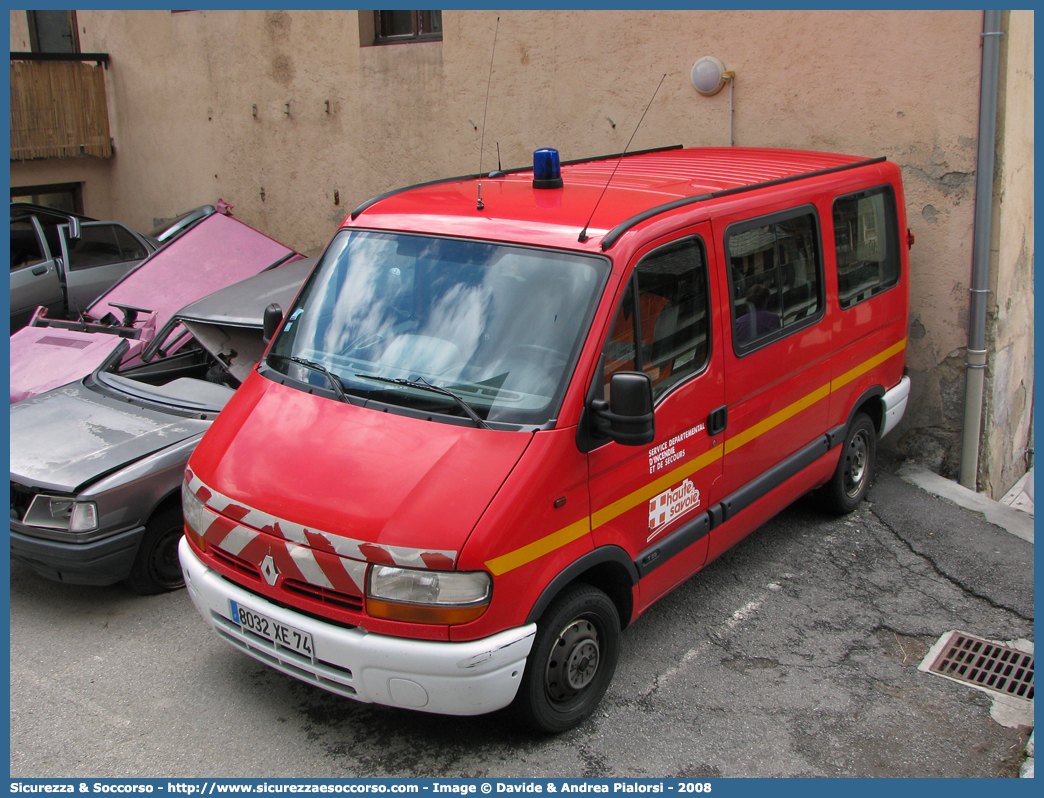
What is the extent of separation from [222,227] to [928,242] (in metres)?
5.61

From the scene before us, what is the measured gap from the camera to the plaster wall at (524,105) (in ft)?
21.4

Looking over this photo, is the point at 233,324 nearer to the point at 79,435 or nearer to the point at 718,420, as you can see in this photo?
the point at 79,435

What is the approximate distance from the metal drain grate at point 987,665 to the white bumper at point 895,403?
5.79 ft

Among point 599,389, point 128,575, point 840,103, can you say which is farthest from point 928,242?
point 128,575

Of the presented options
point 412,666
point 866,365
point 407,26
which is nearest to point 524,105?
point 407,26

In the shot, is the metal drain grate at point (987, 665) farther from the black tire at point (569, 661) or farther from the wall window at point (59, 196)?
the wall window at point (59, 196)

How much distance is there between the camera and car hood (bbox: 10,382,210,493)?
184 inches

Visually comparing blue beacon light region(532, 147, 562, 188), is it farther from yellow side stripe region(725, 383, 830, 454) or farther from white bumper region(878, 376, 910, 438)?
white bumper region(878, 376, 910, 438)

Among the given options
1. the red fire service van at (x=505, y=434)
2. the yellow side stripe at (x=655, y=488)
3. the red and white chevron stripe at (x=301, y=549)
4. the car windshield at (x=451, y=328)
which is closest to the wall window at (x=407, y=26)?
the red fire service van at (x=505, y=434)

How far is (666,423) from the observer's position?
13.0 feet

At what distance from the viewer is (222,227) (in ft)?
24.8

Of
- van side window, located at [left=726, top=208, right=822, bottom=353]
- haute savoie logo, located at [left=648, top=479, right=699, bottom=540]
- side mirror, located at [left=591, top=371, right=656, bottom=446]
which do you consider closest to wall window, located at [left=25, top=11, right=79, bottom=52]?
van side window, located at [left=726, top=208, right=822, bottom=353]

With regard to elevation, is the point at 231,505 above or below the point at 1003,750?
above

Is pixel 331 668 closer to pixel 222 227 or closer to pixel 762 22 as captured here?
pixel 222 227
